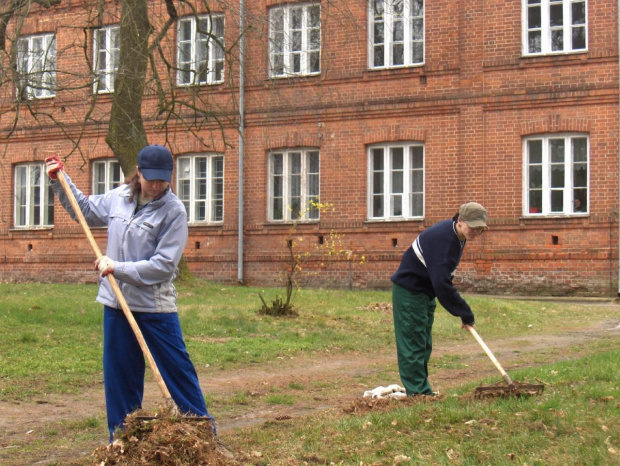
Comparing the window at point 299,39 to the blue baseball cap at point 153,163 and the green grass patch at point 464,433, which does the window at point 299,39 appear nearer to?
the green grass patch at point 464,433

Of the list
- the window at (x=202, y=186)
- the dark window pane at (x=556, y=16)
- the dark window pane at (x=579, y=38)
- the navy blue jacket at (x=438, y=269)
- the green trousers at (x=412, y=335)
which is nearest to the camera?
A: the navy blue jacket at (x=438, y=269)

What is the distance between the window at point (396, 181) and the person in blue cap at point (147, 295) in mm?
18429

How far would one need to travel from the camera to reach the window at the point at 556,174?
22.9 metres

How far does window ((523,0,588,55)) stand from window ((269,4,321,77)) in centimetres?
520

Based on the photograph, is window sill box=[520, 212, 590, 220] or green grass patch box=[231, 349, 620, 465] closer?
green grass patch box=[231, 349, 620, 465]

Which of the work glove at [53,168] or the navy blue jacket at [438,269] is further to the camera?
the navy blue jacket at [438,269]

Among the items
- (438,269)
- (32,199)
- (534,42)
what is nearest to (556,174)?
(534,42)

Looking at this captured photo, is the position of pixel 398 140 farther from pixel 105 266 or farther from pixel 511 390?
pixel 105 266

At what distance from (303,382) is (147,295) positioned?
485 cm

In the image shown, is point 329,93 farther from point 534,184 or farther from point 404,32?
point 534,184

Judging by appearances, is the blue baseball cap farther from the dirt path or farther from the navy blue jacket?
the navy blue jacket

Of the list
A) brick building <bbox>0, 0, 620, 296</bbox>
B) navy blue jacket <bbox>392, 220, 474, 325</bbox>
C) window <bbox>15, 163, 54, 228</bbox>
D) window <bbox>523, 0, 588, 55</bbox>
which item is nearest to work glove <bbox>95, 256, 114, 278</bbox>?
navy blue jacket <bbox>392, 220, 474, 325</bbox>

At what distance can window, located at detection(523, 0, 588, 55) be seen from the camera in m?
23.1

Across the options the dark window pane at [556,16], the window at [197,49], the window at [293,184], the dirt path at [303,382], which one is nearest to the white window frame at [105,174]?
the window at [197,49]
